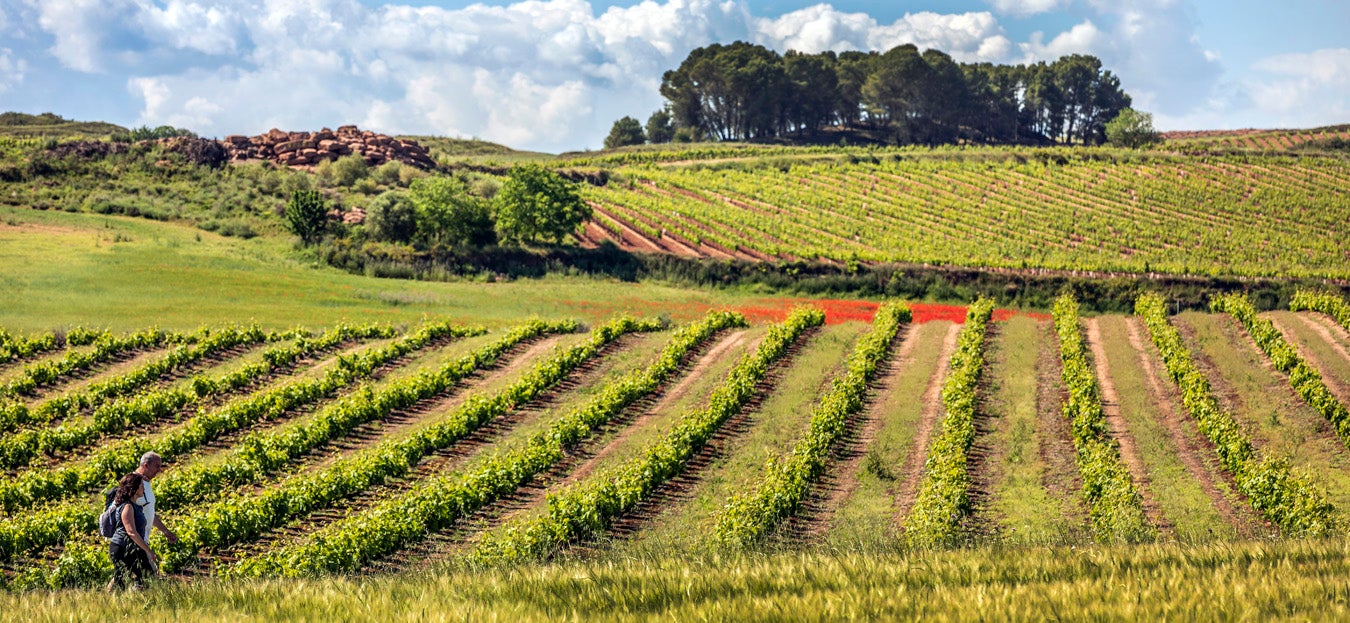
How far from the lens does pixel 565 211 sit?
68.8 meters

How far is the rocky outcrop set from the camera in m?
94.2

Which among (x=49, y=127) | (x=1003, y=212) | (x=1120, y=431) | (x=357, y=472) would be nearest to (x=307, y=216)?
(x=357, y=472)

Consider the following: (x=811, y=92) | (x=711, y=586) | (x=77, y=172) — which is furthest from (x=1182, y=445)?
(x=811, y=92)

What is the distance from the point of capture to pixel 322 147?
9619 centimetres

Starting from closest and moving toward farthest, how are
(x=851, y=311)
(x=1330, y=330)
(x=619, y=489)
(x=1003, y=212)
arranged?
(x=619, y=489) < (x=1330, y=330) < (x=851, y=311) < (x=1003, y=212)

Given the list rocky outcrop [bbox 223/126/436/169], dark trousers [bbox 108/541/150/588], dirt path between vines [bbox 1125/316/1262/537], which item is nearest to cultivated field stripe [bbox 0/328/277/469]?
dark trousers [bbox 108/541/150/588]

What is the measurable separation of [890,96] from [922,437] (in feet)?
415

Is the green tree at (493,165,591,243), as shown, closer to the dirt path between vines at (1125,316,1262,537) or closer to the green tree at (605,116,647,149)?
the dirt path between vines at (1125,316,1262,537)

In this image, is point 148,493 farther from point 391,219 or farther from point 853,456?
point 391,219

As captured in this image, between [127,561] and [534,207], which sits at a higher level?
[534,207]

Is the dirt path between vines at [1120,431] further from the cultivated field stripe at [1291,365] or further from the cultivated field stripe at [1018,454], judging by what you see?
the cultivated field stripe at [1291,365]

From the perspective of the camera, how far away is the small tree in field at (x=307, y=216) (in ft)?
218

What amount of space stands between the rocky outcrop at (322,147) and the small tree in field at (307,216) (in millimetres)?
25253

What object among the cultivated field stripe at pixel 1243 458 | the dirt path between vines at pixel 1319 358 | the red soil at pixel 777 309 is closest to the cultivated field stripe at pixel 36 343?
the red soil at pixel 777 309
